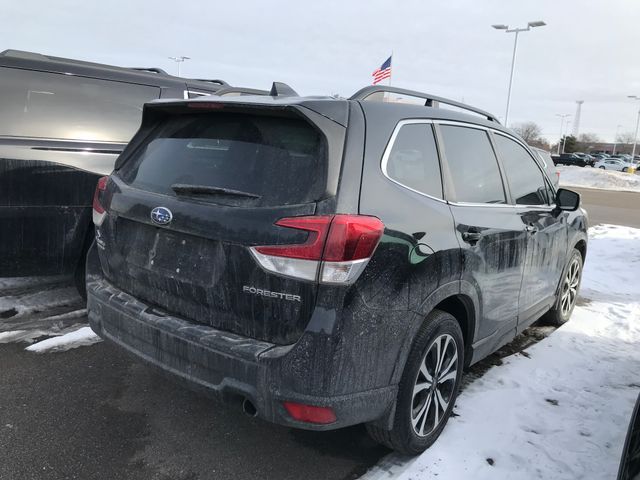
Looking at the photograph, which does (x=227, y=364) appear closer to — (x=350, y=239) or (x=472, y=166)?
(x=350, y=239)

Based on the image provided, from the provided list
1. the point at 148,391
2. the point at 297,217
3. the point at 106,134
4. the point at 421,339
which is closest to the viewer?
the point at 297,217

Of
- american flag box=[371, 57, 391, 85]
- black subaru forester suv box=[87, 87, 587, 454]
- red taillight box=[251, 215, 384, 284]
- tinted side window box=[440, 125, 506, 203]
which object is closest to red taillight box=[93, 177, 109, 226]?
black subaru forester suv box=[87, 87, 587, 454]

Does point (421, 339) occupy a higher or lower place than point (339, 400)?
higher

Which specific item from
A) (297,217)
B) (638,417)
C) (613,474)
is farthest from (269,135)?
(613,474)

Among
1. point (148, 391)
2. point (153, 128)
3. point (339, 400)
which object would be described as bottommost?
point (148, 391)

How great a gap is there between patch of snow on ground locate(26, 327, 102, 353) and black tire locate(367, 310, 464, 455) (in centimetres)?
246

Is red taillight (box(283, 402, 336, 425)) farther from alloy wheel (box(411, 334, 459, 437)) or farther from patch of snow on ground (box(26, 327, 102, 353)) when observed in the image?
patch of snow on ground (box(26, 327, 102, 353))

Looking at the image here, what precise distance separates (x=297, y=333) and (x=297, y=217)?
48 centimetres

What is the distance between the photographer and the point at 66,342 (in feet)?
13.3

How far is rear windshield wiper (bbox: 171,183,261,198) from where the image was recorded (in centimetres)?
236

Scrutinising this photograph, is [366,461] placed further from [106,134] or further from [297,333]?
[106,134]

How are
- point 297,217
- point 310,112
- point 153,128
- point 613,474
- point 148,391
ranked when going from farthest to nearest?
point 148,391 → point 153,128 → point 613,474 → point 310,112 → point 297,217

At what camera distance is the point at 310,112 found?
2330mm

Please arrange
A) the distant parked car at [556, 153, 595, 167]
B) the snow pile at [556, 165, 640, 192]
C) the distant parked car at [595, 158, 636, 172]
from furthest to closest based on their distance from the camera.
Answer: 1. the distant parked car at [556, 153, 595, 167]
2. the distant parked car at [595, 158, 636, 172]
3. the snow pile at [556, 165, 640, 192]
